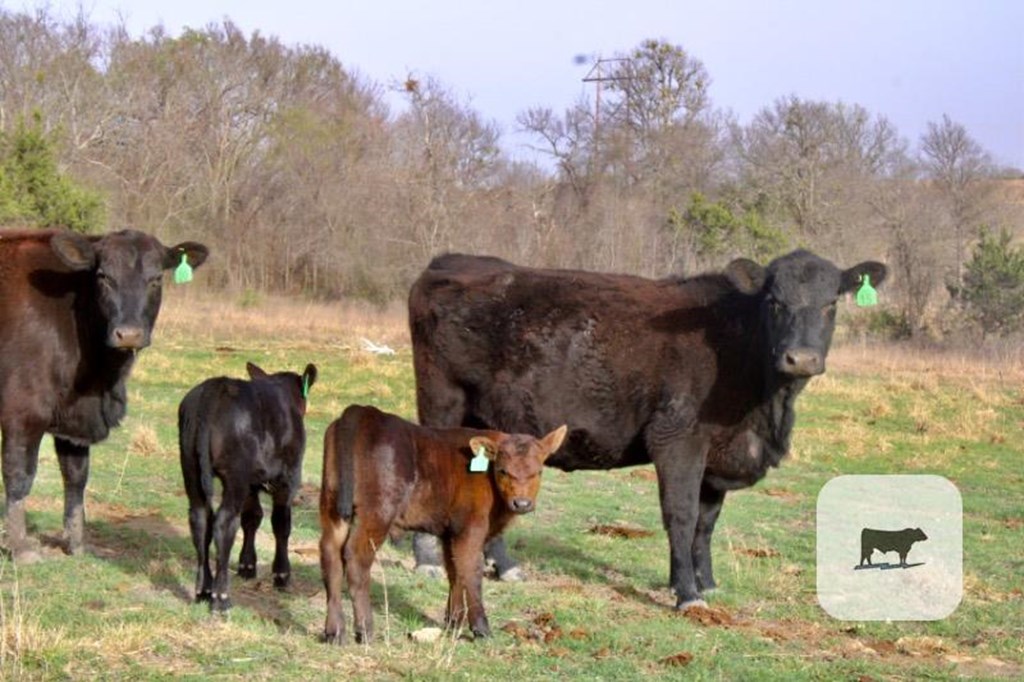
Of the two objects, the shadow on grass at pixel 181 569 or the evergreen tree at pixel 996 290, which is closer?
the shadow on grass at pixel 181 569

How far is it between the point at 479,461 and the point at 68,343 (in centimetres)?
351

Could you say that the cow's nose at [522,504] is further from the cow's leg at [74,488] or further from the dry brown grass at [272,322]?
the dry brown grass at [272,322]

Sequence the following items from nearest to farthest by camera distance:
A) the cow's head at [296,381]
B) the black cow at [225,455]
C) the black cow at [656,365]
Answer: the black cow at [225,455]
the cow's head at [296,381]
the black cow at [656,365]

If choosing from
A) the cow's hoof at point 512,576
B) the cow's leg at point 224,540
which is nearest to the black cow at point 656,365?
the cow's hoof at point 512,576

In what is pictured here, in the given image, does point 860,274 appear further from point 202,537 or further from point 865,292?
point 202,537

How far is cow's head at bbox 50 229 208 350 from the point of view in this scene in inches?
340

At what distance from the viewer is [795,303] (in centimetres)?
881

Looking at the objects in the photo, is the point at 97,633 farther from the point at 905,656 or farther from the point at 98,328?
the point at 905,656

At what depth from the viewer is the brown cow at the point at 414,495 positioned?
6.86 m

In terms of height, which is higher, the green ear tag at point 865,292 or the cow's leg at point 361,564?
the green ear tag at point 865,292

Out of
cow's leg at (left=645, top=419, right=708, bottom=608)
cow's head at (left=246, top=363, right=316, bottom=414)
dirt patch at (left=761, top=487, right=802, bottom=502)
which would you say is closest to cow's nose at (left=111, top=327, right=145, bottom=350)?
cow's head at (left=246, top=363, right=316, bottom=414)

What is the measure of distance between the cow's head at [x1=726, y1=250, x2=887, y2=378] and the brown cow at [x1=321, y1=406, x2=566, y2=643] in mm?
2096

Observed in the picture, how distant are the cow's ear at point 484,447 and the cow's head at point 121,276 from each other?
9.15 feet

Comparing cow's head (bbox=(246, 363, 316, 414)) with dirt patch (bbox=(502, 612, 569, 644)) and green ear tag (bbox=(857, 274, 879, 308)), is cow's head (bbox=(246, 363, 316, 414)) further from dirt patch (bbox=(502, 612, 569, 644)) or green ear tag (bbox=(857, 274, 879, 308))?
green ear tag (bbox=(857, 274, 879, 308))
